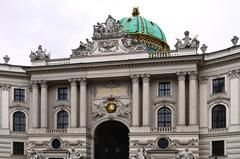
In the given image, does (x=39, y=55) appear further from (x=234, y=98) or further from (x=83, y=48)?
(x=234, y=98)

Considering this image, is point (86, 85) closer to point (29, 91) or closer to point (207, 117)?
point (29, 91)

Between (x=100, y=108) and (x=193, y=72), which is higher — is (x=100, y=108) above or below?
below

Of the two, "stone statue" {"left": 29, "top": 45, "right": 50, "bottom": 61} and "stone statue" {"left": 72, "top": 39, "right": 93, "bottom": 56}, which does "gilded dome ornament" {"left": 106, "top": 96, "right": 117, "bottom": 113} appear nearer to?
"stone statue" {"left": 72, "top": 39, "right": 93, "bottom": 56}

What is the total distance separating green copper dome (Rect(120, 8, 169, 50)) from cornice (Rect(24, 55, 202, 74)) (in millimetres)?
9606

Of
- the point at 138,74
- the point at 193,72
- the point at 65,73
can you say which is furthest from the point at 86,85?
the point at 193,72

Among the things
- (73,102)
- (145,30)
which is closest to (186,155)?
(73,102)

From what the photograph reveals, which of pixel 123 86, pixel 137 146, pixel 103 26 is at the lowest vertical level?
pixel 137 146

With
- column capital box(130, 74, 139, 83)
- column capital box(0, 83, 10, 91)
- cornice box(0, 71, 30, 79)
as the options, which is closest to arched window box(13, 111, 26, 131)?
column capital box(0, 83, 10, 91)

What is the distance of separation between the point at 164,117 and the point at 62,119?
11187 mm

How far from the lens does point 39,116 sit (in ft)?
174

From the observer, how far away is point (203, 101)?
49344 mm

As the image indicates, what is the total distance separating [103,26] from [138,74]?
6.62 m

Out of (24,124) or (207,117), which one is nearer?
(207,117)

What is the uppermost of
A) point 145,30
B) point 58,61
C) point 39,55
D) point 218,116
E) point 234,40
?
point 145,30
